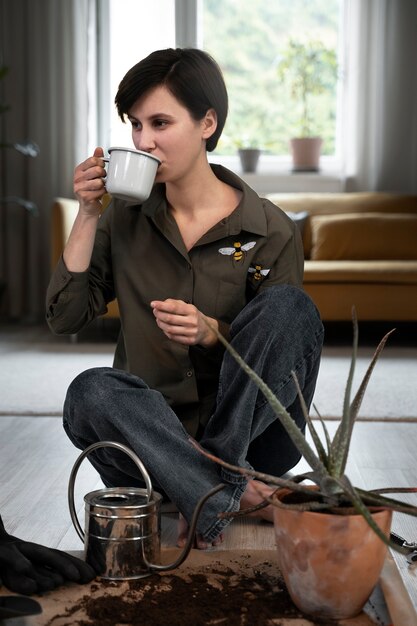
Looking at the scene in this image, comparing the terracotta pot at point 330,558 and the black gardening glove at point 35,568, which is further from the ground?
the terracotta pot at point 330,558

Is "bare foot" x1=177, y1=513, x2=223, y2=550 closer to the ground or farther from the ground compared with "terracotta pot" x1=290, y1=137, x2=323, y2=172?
closer to the ground

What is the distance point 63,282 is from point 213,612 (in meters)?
0.75

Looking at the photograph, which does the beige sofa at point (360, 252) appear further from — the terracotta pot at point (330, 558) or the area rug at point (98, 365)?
the terracotta pot at point (330, 558)

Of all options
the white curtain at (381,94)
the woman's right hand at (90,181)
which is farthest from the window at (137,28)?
the woman's right hand at (90,181)

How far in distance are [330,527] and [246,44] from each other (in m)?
5.46

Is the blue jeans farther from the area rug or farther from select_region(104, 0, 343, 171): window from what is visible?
select_region(104, 0, 343, 171): window

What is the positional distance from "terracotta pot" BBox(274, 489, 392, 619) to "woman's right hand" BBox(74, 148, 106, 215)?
76 centimetres

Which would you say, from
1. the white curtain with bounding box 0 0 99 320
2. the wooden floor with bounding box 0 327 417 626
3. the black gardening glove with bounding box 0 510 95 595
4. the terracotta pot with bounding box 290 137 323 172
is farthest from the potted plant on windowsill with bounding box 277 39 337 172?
the black gardening glove with bounding box 0 510 95 595

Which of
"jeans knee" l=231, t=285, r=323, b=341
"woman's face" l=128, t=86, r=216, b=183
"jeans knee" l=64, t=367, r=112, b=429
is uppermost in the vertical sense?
"woman's face" l=128, t=86, r=216, b=183

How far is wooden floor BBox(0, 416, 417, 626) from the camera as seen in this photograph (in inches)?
74.6

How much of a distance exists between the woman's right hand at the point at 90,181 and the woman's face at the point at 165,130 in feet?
0.38

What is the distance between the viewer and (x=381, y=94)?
603 cm

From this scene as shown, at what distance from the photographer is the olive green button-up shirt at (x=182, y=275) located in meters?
1.97

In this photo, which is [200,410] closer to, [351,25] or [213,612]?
[213,612]
